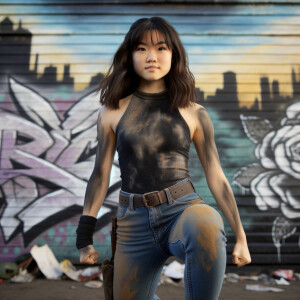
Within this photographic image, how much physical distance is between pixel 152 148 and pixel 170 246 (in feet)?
1.81

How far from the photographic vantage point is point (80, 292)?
4.15 metres

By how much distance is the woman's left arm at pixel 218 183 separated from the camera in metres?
1.71

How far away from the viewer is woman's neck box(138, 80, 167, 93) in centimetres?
204

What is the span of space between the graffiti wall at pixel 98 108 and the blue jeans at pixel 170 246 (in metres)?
3.63

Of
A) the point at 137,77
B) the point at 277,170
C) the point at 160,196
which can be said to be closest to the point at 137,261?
the point at 160,196

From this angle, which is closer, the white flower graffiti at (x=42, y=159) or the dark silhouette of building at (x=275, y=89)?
the white flower graffiti at (x=42, y=159)

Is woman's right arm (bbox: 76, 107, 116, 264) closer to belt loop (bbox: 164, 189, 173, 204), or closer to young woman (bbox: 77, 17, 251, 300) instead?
young woman (bbox: 77, 17, 251, 300)

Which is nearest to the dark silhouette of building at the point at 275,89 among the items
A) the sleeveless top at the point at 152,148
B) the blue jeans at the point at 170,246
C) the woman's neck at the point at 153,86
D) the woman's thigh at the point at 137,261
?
the woman's neck at the point at 153,86

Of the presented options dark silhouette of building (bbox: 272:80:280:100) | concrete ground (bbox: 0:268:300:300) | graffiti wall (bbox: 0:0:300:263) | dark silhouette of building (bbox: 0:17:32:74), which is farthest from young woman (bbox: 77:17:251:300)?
dark silhouette of building (bbox: 0:17:32:74)

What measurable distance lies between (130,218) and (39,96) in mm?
4472

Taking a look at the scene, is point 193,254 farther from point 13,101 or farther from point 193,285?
point 13,101

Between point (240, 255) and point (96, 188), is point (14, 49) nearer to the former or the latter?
point (96, 188)

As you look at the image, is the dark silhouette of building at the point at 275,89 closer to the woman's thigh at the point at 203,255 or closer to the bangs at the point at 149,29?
the bangs at the point at 149,29

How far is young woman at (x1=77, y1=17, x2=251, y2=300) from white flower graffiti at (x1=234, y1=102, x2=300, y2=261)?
3.74 m
